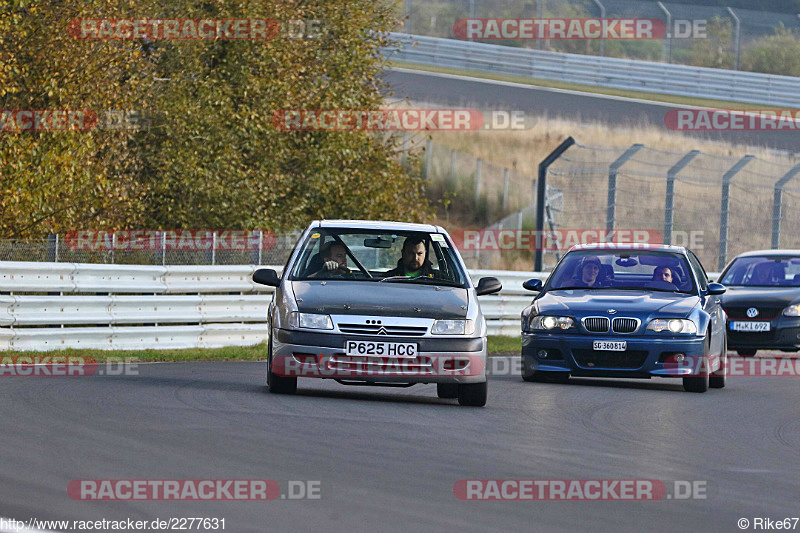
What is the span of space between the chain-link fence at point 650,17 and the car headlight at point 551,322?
35.1 m

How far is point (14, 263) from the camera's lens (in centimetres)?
1608

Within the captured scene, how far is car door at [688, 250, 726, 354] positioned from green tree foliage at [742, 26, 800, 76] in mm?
39500

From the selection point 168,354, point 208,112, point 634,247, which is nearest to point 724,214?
point 208,112

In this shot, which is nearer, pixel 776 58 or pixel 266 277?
pixel 266 277

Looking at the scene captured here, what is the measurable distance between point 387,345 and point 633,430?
209cm

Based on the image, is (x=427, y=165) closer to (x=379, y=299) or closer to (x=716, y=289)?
(x=716, y=289)

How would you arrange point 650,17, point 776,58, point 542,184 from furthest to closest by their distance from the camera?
point 776,58 < point 650,17 < point 542,184

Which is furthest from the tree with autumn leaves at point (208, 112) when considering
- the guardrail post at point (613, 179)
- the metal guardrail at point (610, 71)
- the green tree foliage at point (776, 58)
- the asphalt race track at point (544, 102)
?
the green tree foliage at point (776, 58)

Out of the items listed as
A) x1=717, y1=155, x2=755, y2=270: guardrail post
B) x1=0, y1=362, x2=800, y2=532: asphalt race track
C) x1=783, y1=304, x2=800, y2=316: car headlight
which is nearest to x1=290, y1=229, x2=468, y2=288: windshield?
x1=0, y1=362, x2=800, y2=532: asphalt race track

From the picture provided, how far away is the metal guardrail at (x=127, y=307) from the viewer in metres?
16.0

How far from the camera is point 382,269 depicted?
1288 cm

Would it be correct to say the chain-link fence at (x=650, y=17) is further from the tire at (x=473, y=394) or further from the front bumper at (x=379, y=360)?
the front bumper at (x=379, y=360)

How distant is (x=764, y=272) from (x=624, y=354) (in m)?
8.46

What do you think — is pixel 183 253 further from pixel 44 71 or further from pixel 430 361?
pixel 430 361
